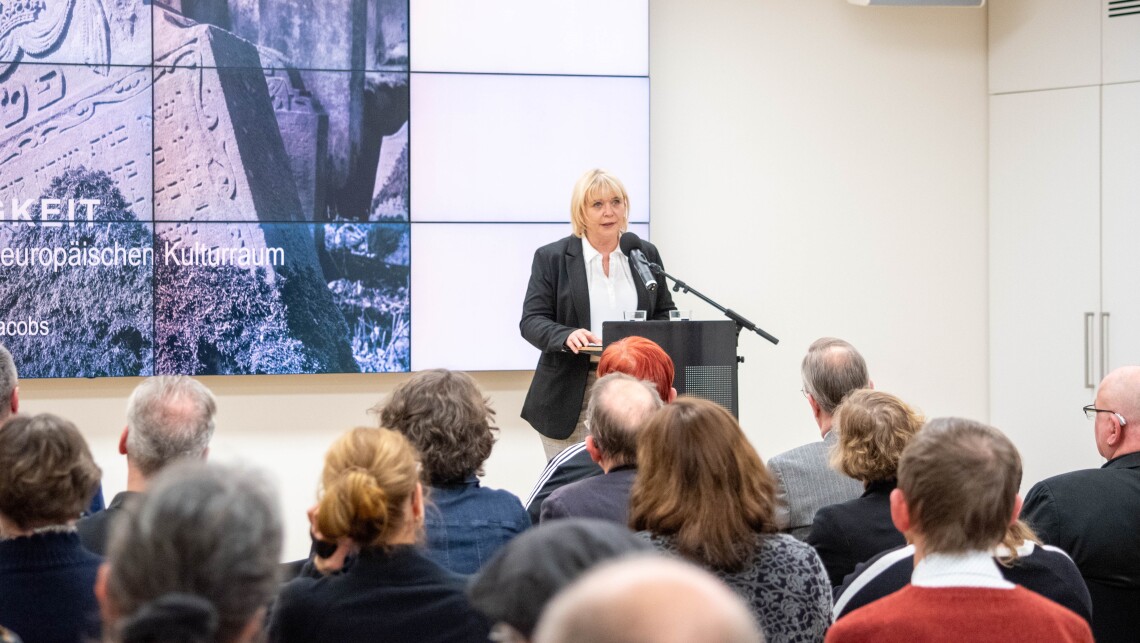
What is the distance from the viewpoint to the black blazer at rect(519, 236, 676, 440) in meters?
4.35

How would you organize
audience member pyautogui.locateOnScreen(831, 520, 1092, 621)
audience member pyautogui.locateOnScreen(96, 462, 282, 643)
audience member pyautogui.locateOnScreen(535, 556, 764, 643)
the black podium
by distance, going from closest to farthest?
audience member pyautogui.locateOnScreen(535, 556, 764, 643), audience member pyautogui.locateOnScreen(96, 462, 282, 643), audience member pyautogui.locateOnScreen(831, 520, 1092, 621), the black podium

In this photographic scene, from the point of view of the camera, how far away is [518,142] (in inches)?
206

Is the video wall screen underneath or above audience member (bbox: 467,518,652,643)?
above

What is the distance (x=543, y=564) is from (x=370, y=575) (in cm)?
82

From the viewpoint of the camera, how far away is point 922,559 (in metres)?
1.82

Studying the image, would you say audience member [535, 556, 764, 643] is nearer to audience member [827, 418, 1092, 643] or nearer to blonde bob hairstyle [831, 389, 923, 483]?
audience member [827, 418, 1092, 643]

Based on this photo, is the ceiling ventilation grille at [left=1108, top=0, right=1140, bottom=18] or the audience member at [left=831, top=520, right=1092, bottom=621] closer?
the audience member at [left=831, top=520, right=1092, bottom=621]

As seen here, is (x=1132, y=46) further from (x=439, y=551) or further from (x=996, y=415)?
(x=439, y=551)

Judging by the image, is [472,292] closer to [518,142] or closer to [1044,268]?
[518,142]

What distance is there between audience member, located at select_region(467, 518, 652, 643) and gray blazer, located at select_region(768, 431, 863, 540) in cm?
184

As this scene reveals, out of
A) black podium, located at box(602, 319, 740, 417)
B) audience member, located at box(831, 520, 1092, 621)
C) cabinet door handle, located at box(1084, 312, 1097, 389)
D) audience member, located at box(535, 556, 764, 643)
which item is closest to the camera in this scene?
audience member, located at box(535, 556, 764, 643)

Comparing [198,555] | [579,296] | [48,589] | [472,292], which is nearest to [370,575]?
[48,589]

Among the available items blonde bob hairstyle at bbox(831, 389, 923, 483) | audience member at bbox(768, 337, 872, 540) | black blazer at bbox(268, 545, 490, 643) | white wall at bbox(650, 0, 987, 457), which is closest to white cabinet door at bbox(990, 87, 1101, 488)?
white wall at bbox(650, 0, 987, 457)

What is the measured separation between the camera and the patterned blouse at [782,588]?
203 centimetres
